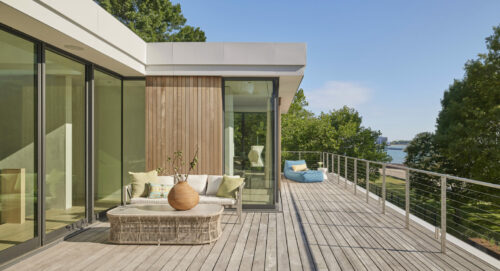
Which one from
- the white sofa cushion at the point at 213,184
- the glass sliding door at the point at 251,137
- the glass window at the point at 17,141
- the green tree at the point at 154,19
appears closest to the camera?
the glass window at the point at 17,141

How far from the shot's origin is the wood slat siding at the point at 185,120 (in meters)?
5.36

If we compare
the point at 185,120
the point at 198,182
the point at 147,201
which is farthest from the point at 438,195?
the point at 147,201

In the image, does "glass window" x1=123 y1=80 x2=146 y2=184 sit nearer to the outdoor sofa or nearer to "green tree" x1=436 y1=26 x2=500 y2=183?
the outdoor sofa

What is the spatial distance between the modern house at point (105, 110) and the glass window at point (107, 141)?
0.02 meters

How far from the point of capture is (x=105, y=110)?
201 inches

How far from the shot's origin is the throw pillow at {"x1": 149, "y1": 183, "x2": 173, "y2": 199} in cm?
474

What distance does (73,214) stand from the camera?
433cm

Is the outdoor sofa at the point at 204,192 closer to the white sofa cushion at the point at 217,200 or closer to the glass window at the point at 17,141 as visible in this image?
the white sofa cushion at the point at 217,200

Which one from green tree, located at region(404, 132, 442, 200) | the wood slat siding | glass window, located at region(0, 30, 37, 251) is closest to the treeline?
green tree, located at region(404, 132, 442, 200)

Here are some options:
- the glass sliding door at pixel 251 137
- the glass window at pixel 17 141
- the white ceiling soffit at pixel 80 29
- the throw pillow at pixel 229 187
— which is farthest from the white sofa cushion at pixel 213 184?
the glass window at pixel 17 141

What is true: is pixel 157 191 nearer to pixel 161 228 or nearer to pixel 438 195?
pixel 161 228

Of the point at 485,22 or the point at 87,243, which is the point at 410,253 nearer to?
the point at 87,243

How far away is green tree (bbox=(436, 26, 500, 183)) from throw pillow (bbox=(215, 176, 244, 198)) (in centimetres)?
1321

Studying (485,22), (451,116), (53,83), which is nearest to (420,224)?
(53,83)
